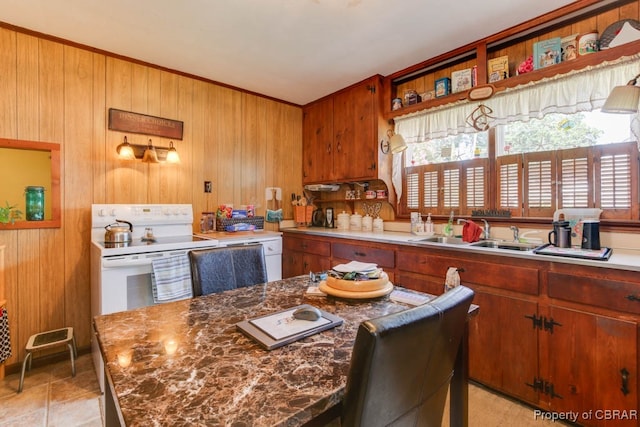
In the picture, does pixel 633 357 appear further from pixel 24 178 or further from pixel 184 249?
pixel 24 178

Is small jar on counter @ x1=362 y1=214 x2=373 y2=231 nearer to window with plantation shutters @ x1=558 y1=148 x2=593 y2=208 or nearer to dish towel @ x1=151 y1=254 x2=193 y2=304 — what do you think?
window with plantation shutters @ x1=558 y1=148 x2=593 y2=208

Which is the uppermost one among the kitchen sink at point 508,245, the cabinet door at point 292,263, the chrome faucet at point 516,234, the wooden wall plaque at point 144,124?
the wooden wall plaque at point 144,124

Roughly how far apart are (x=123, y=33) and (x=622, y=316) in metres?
3.60

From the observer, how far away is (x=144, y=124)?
2.80 meters

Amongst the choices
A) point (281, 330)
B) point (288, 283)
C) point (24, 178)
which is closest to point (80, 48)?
point (24, 178)

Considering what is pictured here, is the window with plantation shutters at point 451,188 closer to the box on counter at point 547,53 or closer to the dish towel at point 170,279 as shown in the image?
the box on counter at point 547,53

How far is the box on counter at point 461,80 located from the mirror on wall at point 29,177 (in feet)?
10.8

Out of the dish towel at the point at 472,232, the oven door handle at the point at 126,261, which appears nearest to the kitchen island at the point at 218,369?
the oven door handle at the point at 126,261

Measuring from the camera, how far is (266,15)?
211 centimetres

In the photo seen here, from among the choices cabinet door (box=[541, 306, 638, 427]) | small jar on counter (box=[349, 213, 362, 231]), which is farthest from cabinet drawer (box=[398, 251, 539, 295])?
small jar on counter (box=[349, 213, 362, 231])

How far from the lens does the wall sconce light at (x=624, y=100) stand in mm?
1641

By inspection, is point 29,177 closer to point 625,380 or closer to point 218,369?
point 218,369

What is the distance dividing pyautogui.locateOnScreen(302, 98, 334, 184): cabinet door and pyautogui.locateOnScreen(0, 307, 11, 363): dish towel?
115 inches

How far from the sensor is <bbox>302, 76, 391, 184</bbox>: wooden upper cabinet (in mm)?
3113
